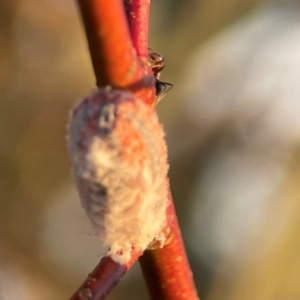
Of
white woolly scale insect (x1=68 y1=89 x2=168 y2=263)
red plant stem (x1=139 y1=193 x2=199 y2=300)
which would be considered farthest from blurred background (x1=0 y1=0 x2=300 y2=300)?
white woolly scale insect (x1=68 y1=89 x2=168 y2=263)

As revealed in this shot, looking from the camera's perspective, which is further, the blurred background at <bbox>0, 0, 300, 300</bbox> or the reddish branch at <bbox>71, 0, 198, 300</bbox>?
the blurred background at <bbox>0, 0, 300, 300</bbox>

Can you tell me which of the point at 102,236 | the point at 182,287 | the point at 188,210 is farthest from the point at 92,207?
the point at 188,210

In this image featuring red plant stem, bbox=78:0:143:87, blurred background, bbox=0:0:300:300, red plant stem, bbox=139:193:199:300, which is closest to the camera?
red plant stem, bbox=78:0:143:87

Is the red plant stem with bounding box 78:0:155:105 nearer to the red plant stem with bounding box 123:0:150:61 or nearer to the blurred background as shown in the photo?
the red plant stem with bounding box 123:0:150:61

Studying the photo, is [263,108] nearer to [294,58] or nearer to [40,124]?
[294,58]

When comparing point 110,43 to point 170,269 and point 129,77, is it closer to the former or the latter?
point 129,77

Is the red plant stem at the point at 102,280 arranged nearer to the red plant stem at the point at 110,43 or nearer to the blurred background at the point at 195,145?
the red plant stem at the point at 110,43
